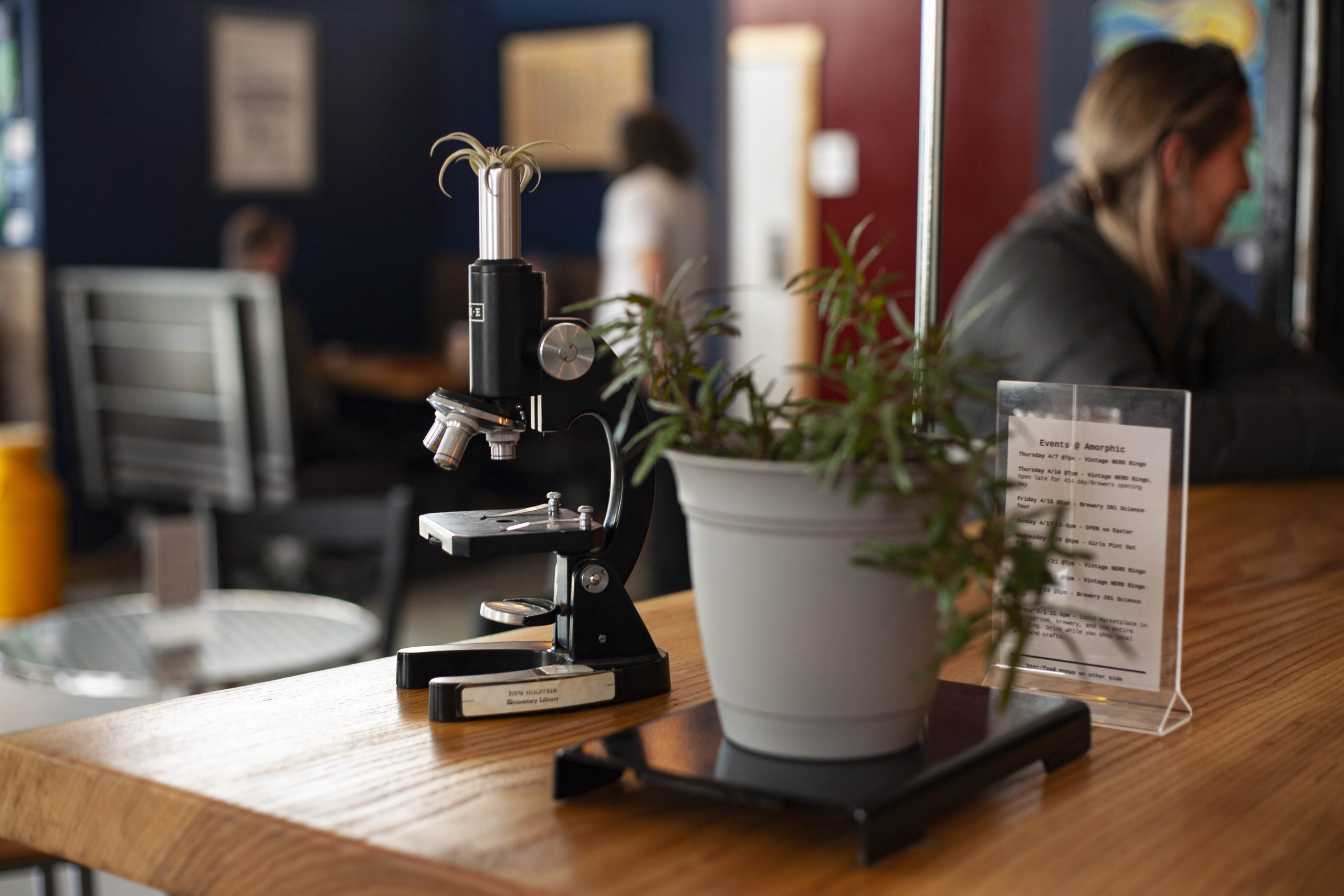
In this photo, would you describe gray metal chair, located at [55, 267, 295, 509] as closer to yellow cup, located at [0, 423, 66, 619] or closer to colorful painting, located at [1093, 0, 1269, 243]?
yellow cup, located at [0, 423, 66, 619]

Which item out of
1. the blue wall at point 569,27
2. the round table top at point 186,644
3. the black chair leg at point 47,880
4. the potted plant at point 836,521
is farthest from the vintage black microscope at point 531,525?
the blue wall at point 569,27

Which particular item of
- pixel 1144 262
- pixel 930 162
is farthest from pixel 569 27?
pixel 930 162

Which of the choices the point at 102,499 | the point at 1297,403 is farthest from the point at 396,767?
the point at 102,499

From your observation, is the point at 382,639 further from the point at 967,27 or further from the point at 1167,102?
the point at 967,27

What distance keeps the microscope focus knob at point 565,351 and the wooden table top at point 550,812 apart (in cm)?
21

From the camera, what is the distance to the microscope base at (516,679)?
0.84 metres

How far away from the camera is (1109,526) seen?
0.84 meters

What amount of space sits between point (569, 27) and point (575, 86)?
0.29 metres

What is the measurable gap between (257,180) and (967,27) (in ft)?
11.7

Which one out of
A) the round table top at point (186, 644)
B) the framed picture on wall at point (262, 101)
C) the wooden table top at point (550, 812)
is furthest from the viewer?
the framed picture on wall at point (262, 101)

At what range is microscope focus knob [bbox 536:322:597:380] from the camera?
0.86 m

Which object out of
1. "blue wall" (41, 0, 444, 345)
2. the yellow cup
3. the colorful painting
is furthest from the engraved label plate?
"blue wall" (41, 0, 444, 345)

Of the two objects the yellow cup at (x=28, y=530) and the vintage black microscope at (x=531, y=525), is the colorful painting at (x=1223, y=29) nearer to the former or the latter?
the yellow cup at (x=28, y=530)

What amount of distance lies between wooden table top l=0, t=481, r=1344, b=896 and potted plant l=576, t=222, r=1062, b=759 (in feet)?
0.21
